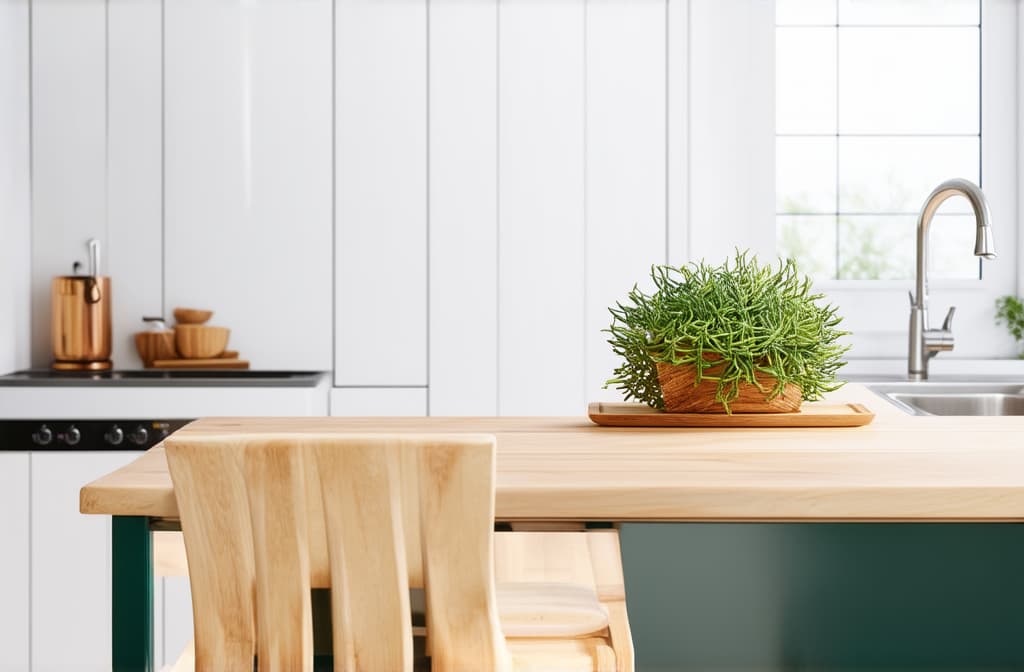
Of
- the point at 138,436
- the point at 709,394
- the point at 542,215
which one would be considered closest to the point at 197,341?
the point at 138,436

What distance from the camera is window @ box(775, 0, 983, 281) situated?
3.49 metres

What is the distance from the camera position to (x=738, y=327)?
1.40m

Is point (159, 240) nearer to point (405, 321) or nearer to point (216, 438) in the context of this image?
point (405, 321)

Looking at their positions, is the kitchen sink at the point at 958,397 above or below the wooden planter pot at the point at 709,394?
below

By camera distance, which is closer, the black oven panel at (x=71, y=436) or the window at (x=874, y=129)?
the black oven panel at (x=71, y=436)

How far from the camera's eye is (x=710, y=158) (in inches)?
126

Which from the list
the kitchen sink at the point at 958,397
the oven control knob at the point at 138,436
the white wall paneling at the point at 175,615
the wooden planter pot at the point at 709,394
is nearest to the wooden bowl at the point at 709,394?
the wooden planter pot at the point at 709,394

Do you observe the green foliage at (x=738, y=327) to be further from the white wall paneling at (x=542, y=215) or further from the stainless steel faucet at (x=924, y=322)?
the white wall paneling at (x=542, y=215)

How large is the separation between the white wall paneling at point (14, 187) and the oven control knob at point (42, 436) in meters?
0.40

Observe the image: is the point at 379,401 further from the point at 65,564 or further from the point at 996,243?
the point at 996,243

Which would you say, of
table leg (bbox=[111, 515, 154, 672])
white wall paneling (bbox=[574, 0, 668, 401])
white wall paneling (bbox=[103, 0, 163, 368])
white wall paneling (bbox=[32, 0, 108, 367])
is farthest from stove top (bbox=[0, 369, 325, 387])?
table leg (bbox=[111, 515, 154, 672])

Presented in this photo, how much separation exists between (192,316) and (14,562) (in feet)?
2.89

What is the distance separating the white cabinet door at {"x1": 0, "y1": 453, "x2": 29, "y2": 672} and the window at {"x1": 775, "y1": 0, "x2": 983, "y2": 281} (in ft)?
8.36

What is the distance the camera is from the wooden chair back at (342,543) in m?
0.93
